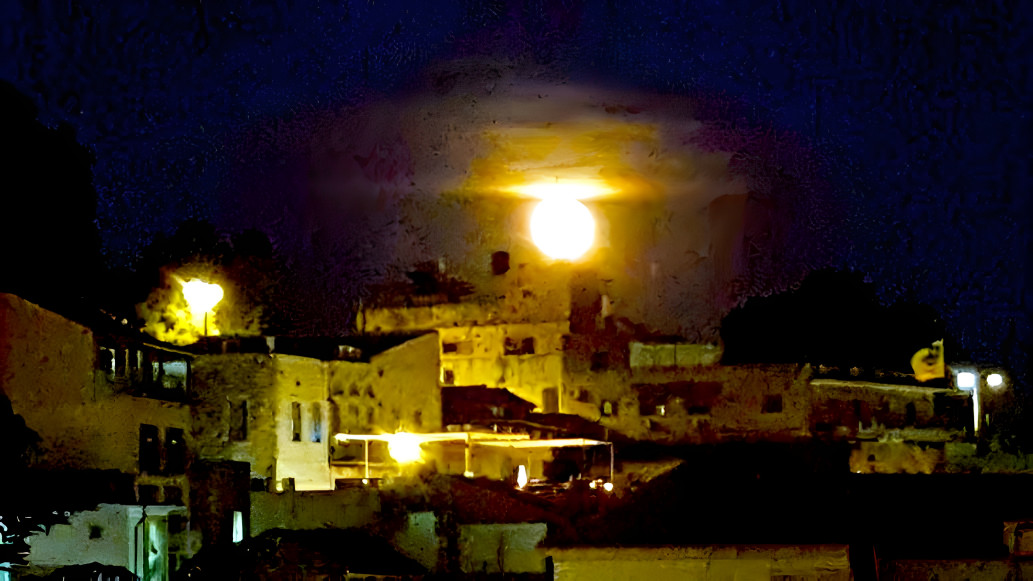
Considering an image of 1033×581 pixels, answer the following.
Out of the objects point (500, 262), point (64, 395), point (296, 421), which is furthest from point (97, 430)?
point (500, 262)

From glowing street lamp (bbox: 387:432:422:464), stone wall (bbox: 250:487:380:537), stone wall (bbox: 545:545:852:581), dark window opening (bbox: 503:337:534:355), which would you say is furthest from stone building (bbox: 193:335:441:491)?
stone wall (bbox: 545:545:852:581)

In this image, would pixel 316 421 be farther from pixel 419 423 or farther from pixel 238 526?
pixel 238 526

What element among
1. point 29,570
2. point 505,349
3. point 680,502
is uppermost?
point 505,349

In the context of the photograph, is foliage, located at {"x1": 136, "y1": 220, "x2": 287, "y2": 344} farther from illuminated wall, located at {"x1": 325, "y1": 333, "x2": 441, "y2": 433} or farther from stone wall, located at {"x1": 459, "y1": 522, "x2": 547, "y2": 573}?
stone wall, located at {"x1": 459, "y1": 522, "x2": 547, "y2": 573}

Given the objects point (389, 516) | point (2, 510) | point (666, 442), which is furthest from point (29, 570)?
point (666, 442)

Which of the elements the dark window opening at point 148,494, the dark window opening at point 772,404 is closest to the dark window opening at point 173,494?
the dark window opening at point 148,494

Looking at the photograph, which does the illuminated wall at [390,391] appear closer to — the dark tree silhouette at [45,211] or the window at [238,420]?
the window at [238,420]

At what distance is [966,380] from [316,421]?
18.8m

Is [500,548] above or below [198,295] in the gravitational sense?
below

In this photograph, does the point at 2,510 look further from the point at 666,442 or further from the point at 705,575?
the point at 666,442

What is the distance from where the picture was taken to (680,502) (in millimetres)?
13234

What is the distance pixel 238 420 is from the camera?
2283 centimetres

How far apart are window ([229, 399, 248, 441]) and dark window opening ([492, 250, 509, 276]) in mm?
7067

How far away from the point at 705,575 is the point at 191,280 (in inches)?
774
